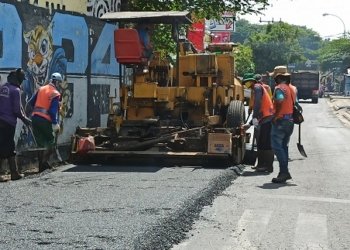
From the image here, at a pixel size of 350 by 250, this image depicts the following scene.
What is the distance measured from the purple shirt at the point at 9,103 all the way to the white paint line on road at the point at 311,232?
4516mm

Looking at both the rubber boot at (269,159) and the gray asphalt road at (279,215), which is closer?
the gray asphalt road at (279,215)

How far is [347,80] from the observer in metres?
75.2

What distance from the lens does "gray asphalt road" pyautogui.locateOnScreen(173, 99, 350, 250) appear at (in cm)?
641

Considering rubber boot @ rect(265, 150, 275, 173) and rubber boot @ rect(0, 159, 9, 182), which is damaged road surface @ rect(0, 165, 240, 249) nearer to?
rubber boot @ rect(0, 159, 9, 182)

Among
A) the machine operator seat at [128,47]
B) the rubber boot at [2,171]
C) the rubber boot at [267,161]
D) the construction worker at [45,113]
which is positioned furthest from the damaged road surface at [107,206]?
the machine operator seat at [128,47]

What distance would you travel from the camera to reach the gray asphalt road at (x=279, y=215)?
6.41m

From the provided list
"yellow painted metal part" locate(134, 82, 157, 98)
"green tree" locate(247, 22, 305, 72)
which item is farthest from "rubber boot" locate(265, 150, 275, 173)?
"green tree" locate(247, 22, 305, 72)

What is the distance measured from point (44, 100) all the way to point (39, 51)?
154 centimetres

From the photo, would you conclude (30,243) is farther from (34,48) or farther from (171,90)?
(171,90)

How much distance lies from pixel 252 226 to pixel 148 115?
5649mm

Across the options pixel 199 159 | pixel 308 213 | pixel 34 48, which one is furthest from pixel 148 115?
pixel 308 213

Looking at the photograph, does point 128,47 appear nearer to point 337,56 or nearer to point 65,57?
point 65,57

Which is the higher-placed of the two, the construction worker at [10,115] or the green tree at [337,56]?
the green tree at [337,56]

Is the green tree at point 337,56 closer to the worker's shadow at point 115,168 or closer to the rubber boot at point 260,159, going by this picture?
the rubber boot at point 260,159
